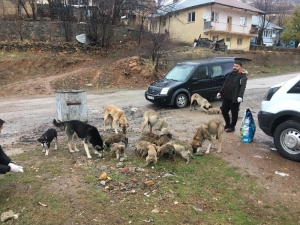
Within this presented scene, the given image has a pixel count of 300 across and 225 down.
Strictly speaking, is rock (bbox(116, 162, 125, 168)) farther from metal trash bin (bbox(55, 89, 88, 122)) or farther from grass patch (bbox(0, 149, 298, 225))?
metal trash bin (bbox(55, 89, 88, 122))

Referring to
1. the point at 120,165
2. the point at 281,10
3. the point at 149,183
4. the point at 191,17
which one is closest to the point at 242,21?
the point at 191,17

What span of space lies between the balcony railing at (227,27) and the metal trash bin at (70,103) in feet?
103

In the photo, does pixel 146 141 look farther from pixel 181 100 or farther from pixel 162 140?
pixel 181 100

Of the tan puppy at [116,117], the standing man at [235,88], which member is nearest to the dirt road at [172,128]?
the tan puppy at [116,117]

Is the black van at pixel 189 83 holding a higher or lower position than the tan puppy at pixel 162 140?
higher

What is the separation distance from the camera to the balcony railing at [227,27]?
120 ft

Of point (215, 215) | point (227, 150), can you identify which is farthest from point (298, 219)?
point (227, 150)

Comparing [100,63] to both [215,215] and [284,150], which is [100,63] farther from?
[215,215]

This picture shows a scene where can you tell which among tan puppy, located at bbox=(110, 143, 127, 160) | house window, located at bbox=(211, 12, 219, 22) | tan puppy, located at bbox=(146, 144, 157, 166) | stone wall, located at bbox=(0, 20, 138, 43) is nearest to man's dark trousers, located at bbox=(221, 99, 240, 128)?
→ tan puppy, located at bbox=(146, 144, 157, 166)

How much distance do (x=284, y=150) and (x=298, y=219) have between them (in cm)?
231

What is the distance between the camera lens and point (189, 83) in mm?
11938

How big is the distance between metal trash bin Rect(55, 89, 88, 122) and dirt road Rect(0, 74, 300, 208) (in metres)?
0.75

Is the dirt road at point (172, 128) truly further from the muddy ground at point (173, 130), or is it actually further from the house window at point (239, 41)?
the house window at point (239, 41)

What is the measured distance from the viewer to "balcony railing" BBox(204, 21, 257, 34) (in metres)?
36.4
